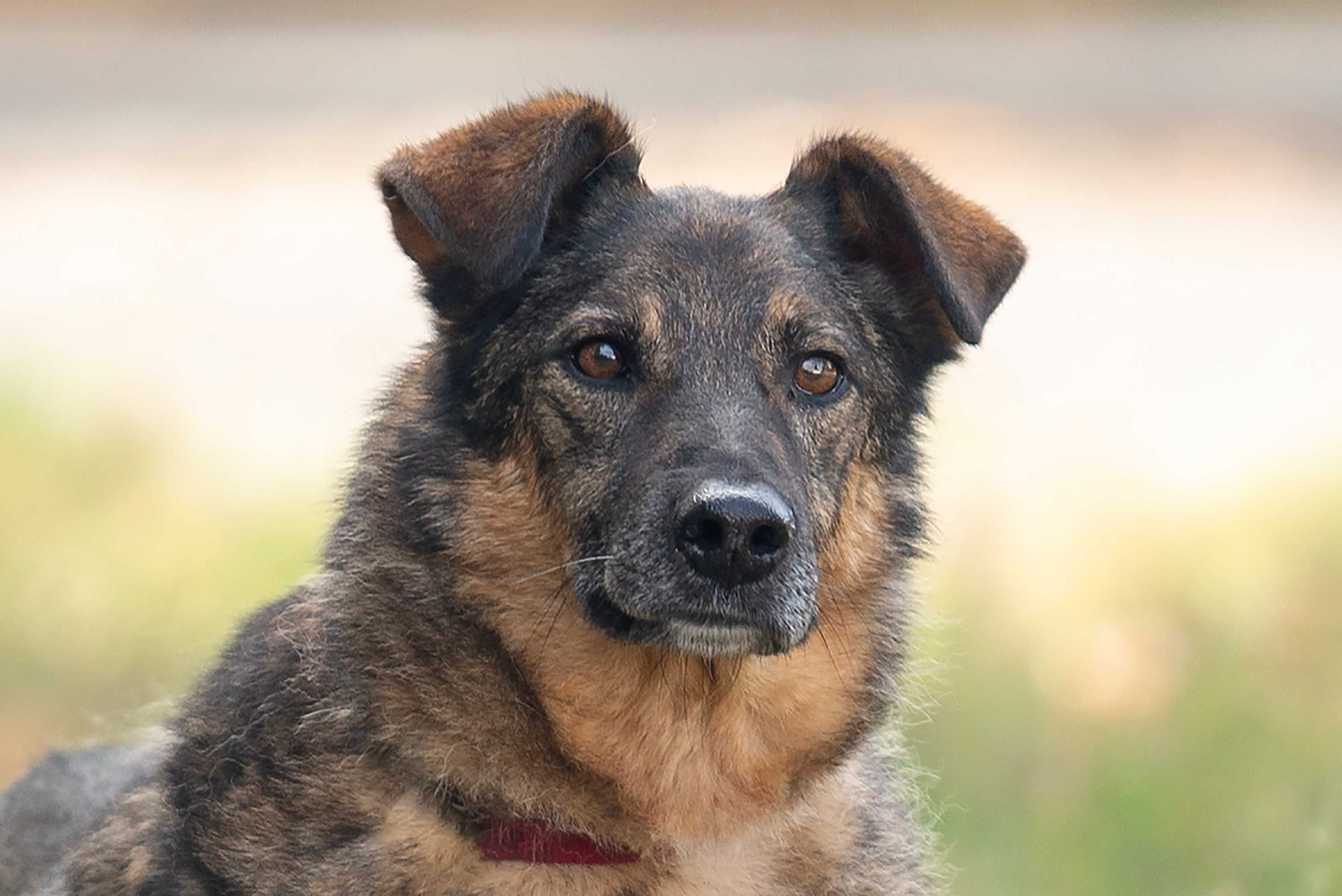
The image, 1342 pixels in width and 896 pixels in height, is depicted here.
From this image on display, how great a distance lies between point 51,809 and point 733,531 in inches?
93.0

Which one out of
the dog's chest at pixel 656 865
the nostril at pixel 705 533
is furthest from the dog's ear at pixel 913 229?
the dog's chest at pixel 656 865

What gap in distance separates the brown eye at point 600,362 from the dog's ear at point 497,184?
257mm

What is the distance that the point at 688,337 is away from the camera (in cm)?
459

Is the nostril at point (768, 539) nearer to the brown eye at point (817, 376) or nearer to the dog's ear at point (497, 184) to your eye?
the brown eye at point (817, 376)

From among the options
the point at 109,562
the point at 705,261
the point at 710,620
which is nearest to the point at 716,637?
the point at 710,620

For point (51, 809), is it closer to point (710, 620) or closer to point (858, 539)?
point (710, 620)

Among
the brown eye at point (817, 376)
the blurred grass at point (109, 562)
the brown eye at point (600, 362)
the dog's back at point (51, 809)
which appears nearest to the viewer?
the brown eye at point (600, 362)

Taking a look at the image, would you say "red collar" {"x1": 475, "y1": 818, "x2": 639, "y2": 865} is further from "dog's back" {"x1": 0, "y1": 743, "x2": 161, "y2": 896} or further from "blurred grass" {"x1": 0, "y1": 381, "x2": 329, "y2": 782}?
"blurred grass" {"x1": 0, "y1": 381, "x2": 329, "y2": 782}

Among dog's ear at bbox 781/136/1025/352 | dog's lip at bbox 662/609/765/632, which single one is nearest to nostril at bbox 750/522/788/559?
dog's lip at bbox 662/609/765/632

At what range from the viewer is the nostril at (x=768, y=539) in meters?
4.23

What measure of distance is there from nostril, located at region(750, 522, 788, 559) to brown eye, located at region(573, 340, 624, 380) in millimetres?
603

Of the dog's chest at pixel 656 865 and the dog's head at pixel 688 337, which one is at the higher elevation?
the dog's head at pixel 688 337

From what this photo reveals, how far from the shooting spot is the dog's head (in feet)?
14.2

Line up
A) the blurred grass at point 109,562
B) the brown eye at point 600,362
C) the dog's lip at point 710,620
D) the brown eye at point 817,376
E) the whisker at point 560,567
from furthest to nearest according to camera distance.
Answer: the blurred grass at point 109,562 → the brown eye at point 817,376 → the brown eye at point 600,362 → the whisker at point 560,567 → the dog's lip at point 710,620
